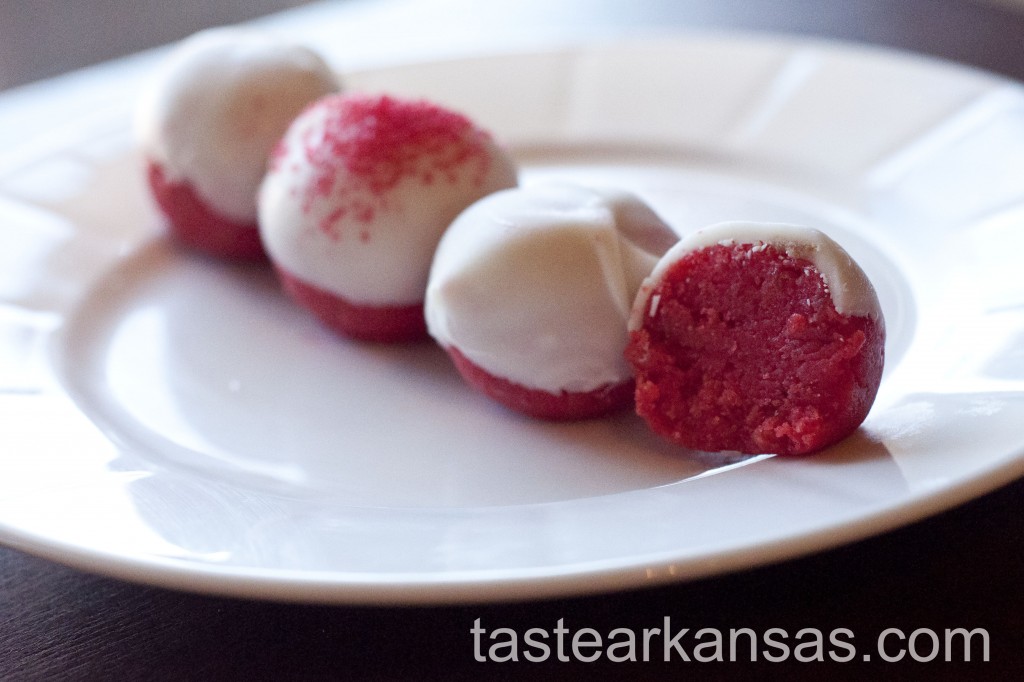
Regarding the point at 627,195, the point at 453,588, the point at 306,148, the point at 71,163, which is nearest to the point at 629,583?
the point at 453,588

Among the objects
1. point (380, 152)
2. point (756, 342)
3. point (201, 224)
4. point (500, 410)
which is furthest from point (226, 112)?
point (756, 342)

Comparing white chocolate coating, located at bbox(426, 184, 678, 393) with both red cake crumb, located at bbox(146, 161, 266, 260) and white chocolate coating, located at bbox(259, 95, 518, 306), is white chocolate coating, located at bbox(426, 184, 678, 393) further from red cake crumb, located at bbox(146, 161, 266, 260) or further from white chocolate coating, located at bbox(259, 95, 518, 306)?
red cake crumb, located at bbox(146, 161, 266, 260)

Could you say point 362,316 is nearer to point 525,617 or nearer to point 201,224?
point 201,224

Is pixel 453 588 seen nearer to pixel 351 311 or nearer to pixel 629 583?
pixel 629 583

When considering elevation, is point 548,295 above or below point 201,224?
above

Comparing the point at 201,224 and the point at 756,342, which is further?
the point at 201,224

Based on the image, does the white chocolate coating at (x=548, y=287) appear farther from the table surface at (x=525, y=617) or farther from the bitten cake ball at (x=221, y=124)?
the bitten cake ball at (x=221, y=124)

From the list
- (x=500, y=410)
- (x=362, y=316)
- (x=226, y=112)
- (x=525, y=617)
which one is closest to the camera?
(x=525, y=617)

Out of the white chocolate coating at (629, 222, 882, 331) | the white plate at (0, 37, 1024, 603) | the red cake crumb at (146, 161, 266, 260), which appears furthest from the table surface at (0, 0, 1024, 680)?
the red cake crumb at (146, 161, 266, 260)

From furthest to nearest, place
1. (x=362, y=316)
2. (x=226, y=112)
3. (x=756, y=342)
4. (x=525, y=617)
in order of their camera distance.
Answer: (x=226, y=112), (x=362, y=316), (x=756, y=342), (x=525, y=617)
